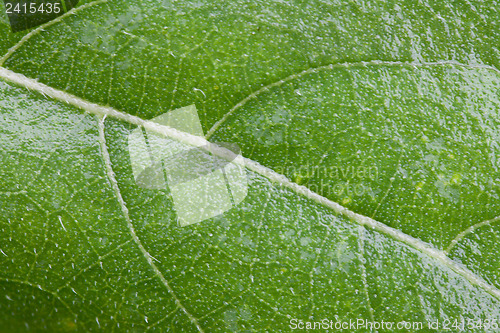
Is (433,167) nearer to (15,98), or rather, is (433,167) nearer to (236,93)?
(236,93)

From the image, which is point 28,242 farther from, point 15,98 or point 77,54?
point 77,54

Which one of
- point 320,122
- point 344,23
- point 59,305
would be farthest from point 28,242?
point 344,23

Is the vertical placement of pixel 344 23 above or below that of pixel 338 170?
above

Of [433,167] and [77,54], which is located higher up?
[77,54]

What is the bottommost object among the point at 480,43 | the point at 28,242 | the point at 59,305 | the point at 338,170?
the point at 59,305

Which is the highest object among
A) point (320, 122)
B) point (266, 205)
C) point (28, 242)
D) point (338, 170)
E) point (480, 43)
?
point (480, 43)

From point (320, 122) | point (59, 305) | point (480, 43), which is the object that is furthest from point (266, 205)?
point (480, 43)
